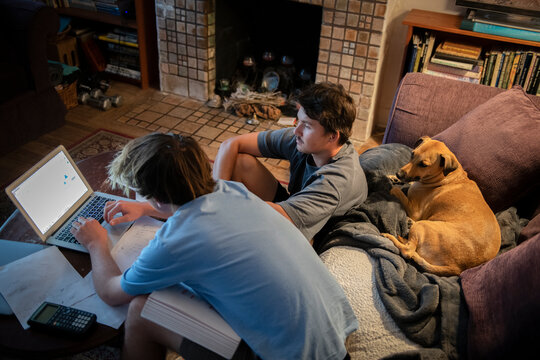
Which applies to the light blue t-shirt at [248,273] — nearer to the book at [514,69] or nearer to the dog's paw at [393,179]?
the dog's paw at [393,179]

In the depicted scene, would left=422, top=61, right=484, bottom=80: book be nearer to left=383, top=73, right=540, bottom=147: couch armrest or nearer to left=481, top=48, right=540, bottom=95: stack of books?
left=481, top=48, right=540, bottom=95: stack of books

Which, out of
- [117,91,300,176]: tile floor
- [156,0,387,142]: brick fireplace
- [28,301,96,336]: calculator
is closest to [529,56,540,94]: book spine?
[156,0,387,142]: brick fireplace

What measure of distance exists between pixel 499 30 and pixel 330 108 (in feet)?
5.05

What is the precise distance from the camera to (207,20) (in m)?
3.16

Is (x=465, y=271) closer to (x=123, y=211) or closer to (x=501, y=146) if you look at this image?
(x=501, y=146)

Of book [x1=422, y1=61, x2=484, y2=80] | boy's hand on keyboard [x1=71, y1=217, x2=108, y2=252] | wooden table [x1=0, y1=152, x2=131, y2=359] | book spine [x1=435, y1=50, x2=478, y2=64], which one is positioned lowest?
wooden table [x1=0, y1=152, x2=131, y2=359]

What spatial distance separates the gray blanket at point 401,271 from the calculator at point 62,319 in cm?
79

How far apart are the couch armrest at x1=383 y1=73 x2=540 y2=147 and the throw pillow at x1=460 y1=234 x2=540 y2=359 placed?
769mm

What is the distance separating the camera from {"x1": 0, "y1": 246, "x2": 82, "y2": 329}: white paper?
111 centimetres

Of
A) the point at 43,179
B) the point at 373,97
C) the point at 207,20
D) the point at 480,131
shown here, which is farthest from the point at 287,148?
the point at 207,20

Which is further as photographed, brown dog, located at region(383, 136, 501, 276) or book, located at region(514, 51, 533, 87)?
book, located at region(514, 51, 533, 87)

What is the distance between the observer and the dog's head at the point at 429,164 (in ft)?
5.24

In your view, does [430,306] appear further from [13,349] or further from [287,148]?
[13,349]

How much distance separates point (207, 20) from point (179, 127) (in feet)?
2.59
